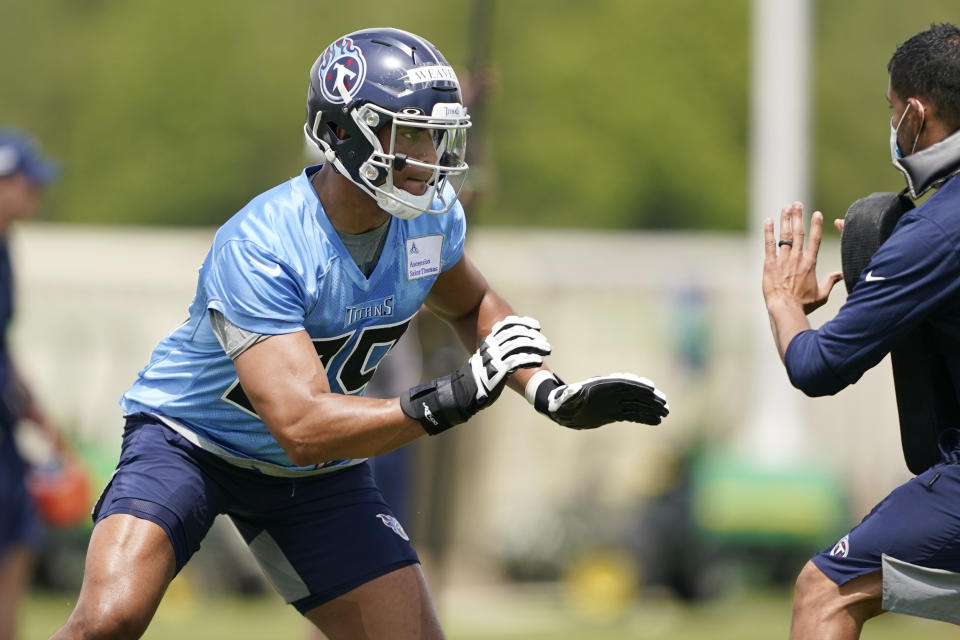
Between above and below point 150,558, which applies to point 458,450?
below

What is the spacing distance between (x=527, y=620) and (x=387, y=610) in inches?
236

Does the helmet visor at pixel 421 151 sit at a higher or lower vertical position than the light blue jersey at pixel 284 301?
higher

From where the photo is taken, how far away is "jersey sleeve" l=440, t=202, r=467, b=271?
14.7 feet

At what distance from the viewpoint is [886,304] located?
3734 mm

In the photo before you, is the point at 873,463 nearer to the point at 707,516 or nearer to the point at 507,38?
the point at 707,516

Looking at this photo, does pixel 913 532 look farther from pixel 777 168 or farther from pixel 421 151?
pixel 777 168

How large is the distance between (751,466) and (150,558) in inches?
307

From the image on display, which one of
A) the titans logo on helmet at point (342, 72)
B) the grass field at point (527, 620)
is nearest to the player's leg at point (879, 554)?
the titans logo on helmet at point (342, 72)

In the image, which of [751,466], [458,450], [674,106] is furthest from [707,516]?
[674,106]

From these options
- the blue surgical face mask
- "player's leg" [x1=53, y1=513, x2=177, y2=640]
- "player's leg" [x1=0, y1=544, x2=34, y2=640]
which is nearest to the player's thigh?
"player's leg" [x1=53, y1=513, x2=177, y2=640]

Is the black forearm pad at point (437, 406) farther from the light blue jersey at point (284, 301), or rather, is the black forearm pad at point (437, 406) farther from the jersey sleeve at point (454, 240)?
the jersey sleeve at point (454, 240)

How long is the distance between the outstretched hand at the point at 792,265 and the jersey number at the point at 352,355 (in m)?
1.06

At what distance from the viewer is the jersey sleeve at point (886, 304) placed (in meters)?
3.71

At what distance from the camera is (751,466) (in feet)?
36.7
